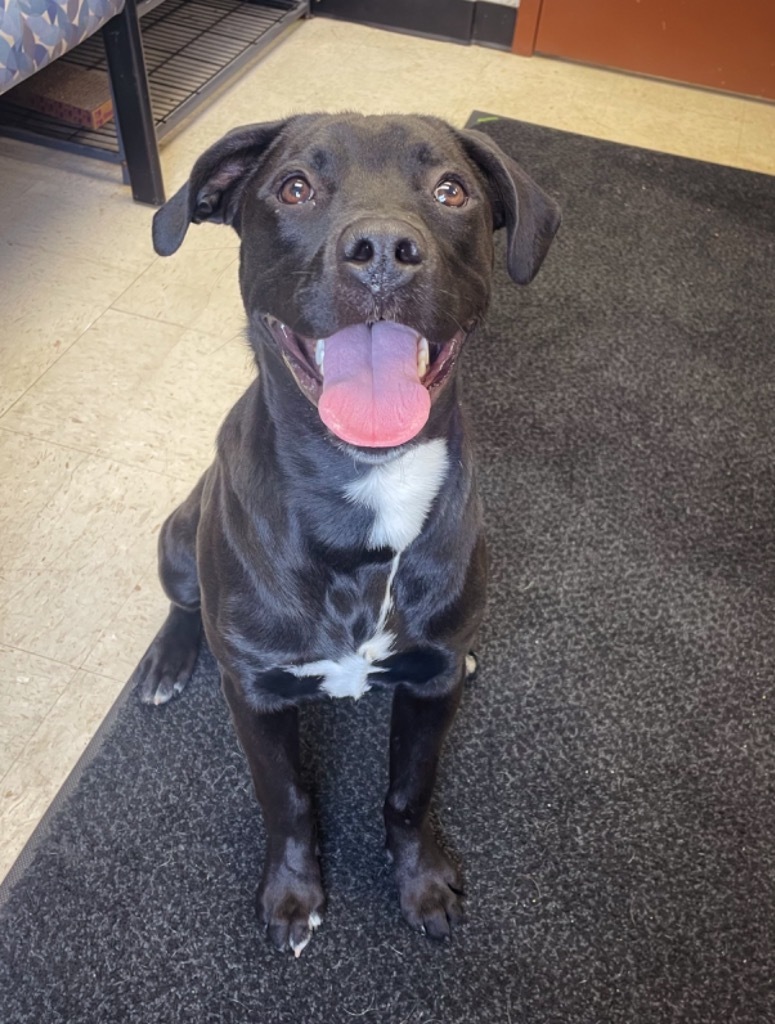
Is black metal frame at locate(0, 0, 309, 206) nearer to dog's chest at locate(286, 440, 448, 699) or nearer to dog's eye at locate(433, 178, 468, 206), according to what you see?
dog's eye at locate(433, 178, 468, 206)

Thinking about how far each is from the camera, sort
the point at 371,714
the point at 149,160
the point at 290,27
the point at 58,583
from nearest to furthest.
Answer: the point at 371,714 < the point at 58,583 < the point at 149,160 < the point at 290,27

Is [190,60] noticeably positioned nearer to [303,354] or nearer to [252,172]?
[252,172]

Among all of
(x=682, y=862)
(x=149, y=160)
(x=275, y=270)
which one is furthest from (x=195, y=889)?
(x=149, y=160)

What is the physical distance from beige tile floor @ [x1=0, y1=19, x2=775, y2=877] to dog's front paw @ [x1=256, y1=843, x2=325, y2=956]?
44 centimetres

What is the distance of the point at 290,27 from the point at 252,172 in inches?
134

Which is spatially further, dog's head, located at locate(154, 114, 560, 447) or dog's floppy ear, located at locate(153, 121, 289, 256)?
dog's floppy ear, located at locate(153, 121, 289, 256)

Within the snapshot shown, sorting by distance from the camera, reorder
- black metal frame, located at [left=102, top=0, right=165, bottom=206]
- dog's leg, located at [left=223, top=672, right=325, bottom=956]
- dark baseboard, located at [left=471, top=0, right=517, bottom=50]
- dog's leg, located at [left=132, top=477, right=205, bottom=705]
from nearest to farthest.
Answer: dog's leg, located at [left=223, top=672, right=325, bottom=956] < dog's leg, located at [left=132, top=477, right=205, bottom=705] < black metal frame, located at [left=102, top=0, right=165, bottom=206] < dark baseboard, located at [left=471, top=0, right=517, bottom=50]

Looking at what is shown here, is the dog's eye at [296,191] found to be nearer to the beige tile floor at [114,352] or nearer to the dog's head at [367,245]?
the dog's head at [367,245]

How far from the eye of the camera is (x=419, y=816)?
1570mm

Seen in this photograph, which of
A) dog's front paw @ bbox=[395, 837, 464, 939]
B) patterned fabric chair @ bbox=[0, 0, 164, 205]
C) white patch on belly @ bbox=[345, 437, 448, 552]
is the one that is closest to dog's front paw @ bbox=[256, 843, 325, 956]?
dog's front paw @ bbox=[395, 837, 464, 939]

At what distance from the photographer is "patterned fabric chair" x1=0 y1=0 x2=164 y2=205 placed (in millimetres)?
2330

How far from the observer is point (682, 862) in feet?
5.57

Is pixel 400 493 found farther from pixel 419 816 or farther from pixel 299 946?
pixel 299 946

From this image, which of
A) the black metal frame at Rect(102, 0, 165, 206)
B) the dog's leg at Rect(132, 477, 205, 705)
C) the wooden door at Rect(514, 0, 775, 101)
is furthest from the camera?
the wooden door at Rect(514, 0, 775, 101)
